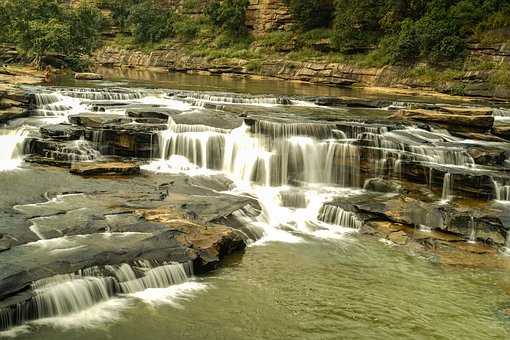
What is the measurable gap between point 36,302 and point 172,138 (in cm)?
1000

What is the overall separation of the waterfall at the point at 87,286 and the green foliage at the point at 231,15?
151 ft

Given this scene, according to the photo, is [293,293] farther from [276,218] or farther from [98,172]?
[98,172]

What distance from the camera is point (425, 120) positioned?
1975 centimetres

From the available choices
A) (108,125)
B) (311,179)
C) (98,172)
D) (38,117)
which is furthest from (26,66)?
(311,179)

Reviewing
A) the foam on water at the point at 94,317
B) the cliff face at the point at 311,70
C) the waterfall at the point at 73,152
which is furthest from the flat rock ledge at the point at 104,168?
the cliff face at the point at 311,70

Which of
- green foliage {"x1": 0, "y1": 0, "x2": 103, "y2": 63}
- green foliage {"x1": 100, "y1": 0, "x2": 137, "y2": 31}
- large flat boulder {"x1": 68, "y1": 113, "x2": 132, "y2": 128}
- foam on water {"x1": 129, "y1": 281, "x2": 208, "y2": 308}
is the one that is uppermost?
green foliage {"x1": 100, "y1": 0, "x2": 137, "y2": 31}

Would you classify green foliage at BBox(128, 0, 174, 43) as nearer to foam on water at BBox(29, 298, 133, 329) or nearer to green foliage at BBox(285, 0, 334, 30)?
green foliage at BBox(285, 0, 334, 30)

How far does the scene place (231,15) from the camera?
172ft

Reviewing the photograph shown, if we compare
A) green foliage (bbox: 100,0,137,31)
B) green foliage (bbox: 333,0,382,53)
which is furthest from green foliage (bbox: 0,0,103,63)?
green foliage (bbox: 333,0,382,53)

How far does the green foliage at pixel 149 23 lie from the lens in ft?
194

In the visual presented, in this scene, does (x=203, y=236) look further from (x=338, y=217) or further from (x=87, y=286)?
(x=338, y=217)

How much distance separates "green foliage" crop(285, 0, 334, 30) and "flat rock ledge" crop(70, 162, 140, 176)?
3555 centimetres

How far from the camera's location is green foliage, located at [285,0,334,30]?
46666mm

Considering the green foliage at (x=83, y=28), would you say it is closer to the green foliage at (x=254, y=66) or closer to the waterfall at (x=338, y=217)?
the green foliage at (x=254, y=66)
